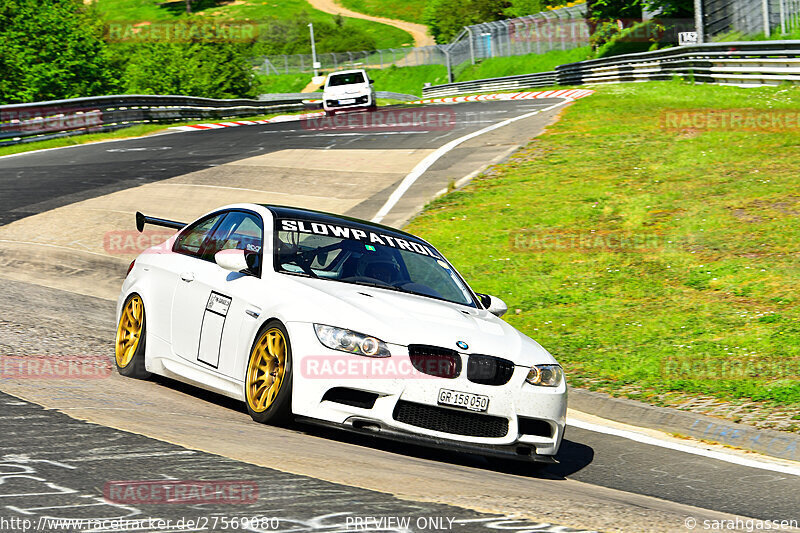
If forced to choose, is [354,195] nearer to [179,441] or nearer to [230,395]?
[230,395]

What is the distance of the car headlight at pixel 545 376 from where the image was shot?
6480mm

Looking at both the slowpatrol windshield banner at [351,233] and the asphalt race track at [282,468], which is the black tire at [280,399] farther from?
the slowpatrol windshield banner at [351,233]

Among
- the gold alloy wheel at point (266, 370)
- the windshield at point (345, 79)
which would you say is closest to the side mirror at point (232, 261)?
the gold alloy wheel at point (266, 370)

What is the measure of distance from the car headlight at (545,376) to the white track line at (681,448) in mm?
1231

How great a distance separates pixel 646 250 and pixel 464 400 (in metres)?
7.86

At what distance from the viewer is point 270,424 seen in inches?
247

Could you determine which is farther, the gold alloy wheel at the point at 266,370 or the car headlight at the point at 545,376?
the car headlight at the point at 545,376

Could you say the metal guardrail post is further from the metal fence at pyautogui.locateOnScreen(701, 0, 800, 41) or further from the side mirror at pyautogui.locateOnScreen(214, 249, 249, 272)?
the side mirror at pyautogui.locateOnScreen(214, 249, 249, 272)

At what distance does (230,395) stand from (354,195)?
37.9 feet

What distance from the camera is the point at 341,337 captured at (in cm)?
609

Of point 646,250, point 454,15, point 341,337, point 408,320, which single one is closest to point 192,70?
point 646,250

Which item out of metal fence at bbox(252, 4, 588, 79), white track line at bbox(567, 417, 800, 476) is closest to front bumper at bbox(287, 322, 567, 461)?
white track line at bbox(567, 417, 800, 476)

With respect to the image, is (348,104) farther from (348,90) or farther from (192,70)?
(192,70)

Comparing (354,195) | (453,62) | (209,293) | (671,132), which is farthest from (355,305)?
(453,62)
